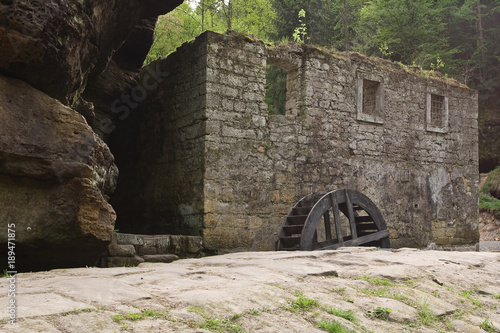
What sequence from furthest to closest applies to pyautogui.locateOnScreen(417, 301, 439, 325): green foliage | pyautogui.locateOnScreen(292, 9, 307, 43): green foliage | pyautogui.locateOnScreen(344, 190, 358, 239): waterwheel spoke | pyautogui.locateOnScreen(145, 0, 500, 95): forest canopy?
pyautogui.locateOnScreen(145, 0, 500, 95): forest canopy, pyautogui.locateOnScreen(292, 9, 307, 43): green foliage, pyautogui.locateOnScreen(344, 190, 358, 239): waterwheel spoke, pyautogui.locateOnScreen(417, 301, 439, 325): green foliage

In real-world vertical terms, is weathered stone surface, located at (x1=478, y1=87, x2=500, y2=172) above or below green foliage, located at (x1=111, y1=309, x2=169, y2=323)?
above

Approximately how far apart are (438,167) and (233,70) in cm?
540

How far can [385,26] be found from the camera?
21.7 m

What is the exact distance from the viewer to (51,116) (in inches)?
189

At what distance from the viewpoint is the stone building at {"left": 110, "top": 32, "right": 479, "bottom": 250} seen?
8.69 meters

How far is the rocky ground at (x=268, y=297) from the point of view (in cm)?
302

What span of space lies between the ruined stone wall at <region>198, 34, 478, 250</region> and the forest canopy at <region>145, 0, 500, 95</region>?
702 centimetres

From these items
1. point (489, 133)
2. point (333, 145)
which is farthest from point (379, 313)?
point (489, 133)

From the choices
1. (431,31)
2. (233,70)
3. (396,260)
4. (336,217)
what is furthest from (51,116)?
(431,31)

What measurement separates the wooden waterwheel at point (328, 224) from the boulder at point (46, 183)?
376 centimetres

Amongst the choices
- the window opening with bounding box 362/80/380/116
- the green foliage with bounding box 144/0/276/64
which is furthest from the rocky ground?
the green foliage with bounding box 144/0/276/64

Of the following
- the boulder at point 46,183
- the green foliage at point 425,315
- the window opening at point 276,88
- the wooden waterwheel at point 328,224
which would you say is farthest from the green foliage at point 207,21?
the green foliage at point 425,315

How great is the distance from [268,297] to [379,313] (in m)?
0.87

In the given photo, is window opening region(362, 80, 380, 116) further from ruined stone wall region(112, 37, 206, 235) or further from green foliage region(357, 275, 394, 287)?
green foliage region(357, 275, 394, 287)
